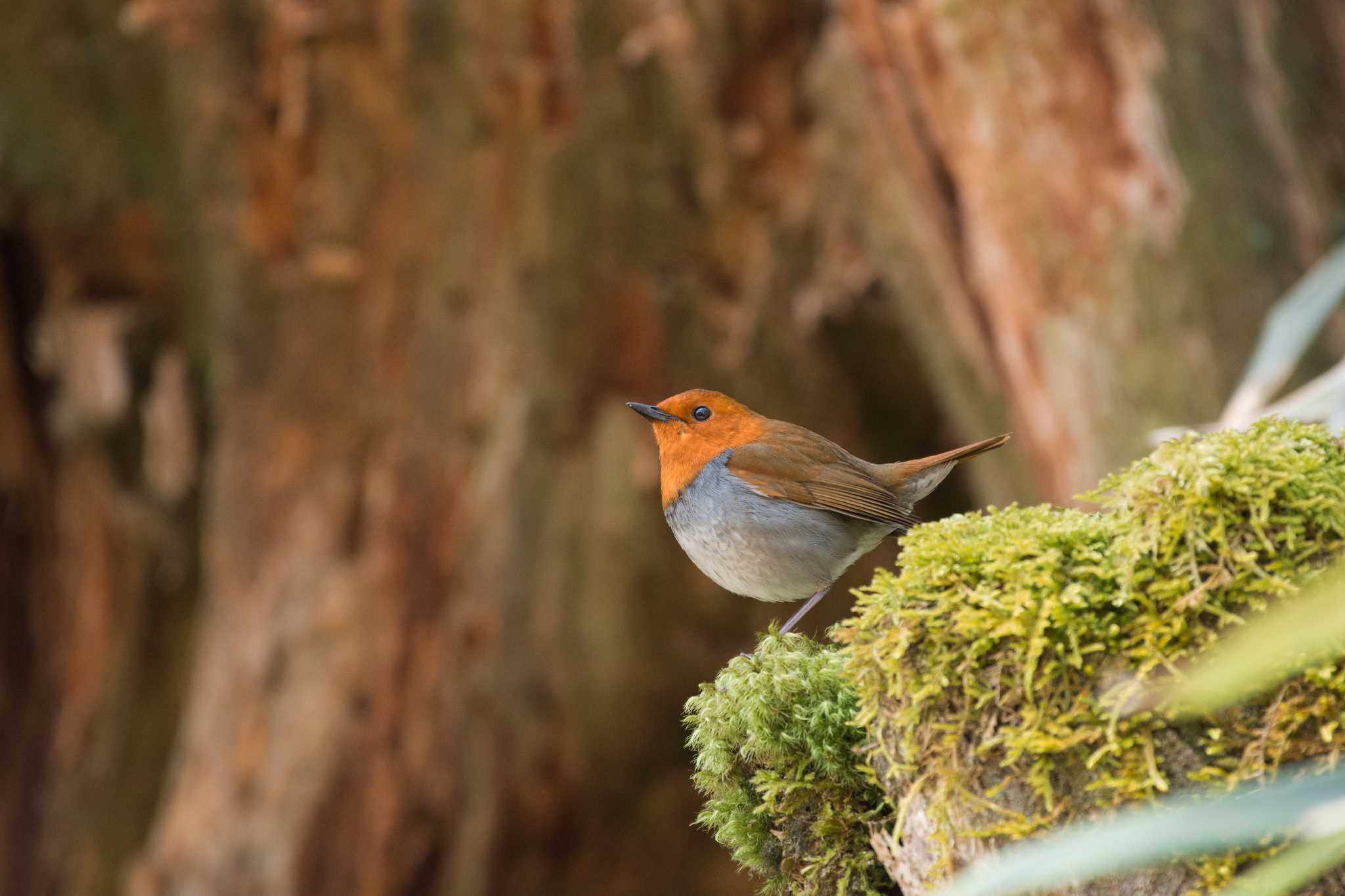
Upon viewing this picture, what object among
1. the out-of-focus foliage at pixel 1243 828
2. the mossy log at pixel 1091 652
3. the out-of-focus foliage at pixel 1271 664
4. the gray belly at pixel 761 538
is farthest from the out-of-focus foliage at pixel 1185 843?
the gray belly at pixel 761 538

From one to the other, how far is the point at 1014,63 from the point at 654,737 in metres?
3.57

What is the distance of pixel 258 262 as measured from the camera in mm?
6449

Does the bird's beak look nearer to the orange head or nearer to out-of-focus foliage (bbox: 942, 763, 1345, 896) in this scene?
the orange head

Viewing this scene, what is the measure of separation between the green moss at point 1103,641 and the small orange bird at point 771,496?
81 cm

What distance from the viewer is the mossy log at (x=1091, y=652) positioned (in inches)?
58.9

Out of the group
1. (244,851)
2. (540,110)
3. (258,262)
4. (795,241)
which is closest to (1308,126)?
(795,241)

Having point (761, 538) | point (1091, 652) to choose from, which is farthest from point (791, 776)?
point (761, 538)

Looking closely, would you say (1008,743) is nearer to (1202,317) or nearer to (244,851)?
(1202,317)

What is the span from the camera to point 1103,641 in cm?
157

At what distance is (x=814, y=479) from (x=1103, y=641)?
1.21 meters

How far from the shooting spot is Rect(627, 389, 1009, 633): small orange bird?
8.66ft

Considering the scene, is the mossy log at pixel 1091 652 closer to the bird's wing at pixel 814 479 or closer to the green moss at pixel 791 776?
the green moss at pixel 791 776

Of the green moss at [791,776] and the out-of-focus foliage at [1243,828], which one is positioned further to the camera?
the green moss at [791,776]

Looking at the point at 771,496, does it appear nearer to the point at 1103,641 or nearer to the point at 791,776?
the point at 791,776
